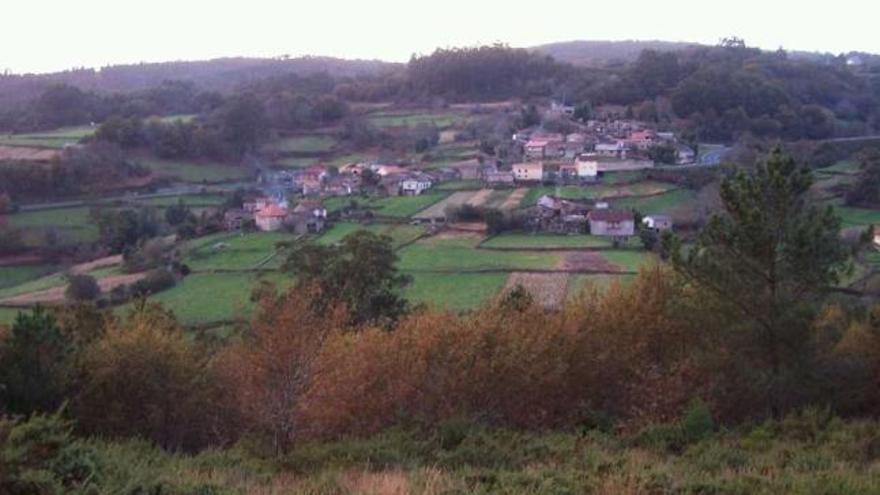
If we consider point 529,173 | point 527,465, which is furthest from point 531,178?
point 527,465

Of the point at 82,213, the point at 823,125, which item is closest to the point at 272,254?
the point at 82,213

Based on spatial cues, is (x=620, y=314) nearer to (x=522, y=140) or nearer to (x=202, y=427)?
(x=202, y=427)

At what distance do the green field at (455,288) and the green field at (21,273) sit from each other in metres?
13.7

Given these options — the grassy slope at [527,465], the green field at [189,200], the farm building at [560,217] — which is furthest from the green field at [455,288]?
the green field at [189,200]

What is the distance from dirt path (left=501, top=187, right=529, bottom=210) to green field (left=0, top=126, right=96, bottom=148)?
972 inches

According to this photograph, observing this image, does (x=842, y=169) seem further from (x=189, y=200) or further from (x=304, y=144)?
(x=304, y=144)

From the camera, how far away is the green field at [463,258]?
2875 centimetres

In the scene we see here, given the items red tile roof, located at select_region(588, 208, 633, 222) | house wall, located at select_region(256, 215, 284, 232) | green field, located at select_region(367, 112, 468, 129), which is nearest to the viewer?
red tile roof, located at select_region(588, 208, 633, 222)

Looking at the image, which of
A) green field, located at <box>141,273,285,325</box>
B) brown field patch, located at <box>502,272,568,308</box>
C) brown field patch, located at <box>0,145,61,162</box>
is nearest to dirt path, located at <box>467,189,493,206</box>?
brown field patch, located at <box>502,272,568,308</box>

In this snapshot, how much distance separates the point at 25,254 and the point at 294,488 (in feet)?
97.8

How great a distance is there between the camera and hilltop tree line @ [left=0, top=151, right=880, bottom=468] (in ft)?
38.2

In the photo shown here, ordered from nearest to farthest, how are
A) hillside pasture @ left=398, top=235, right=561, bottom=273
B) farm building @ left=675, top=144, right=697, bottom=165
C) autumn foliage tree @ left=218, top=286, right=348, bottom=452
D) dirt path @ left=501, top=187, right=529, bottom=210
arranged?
autumn foliage tree @ left=218, top=286, right=348, bottom=452 → hillside pasture @ left=398, top=235, right=561, bottom=273 → dirt path @ left=501, top=187, right=529, bottom=210 → farm building @ left=675, top=144, right=697, bottom=165

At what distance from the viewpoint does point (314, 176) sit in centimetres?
4762

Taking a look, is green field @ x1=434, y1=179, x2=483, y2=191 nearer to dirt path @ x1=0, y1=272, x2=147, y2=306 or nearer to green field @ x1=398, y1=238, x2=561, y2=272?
green field @ x1=398, y1=238, x2=561, y2=272
